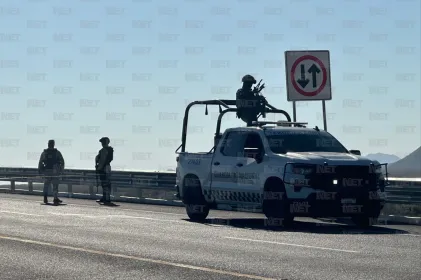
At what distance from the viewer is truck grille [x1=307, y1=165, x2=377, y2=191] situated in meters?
19.1

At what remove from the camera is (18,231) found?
17.9 metres

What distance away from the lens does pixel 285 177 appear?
19.3 metres

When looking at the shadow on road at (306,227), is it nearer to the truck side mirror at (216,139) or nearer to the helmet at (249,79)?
the truck side mirror at (216,139)

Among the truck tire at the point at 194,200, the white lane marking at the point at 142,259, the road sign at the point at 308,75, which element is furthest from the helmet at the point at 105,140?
the white lane marking at the point at 142,259

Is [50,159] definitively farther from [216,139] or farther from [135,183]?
[216,139]

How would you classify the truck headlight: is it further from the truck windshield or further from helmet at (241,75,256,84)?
helmet at (241,75,256,84)

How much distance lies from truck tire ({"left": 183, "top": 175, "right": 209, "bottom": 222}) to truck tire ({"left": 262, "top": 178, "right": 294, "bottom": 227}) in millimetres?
2224

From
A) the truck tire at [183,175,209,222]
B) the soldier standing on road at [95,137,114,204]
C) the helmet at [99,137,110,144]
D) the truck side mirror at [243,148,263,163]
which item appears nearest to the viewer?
the truck side mirror at [243,148,263,163]

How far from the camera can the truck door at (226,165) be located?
68.7 feet

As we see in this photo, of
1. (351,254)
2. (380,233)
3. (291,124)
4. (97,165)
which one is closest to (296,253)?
(351,254)

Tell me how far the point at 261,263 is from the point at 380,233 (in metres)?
5.94

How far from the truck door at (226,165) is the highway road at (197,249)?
0.64 metres

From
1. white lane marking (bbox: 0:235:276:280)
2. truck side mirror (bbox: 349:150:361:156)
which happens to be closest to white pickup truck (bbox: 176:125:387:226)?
truck side mirror (bbox: 349:150:361:156)

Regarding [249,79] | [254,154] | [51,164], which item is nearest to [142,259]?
[254,154]
